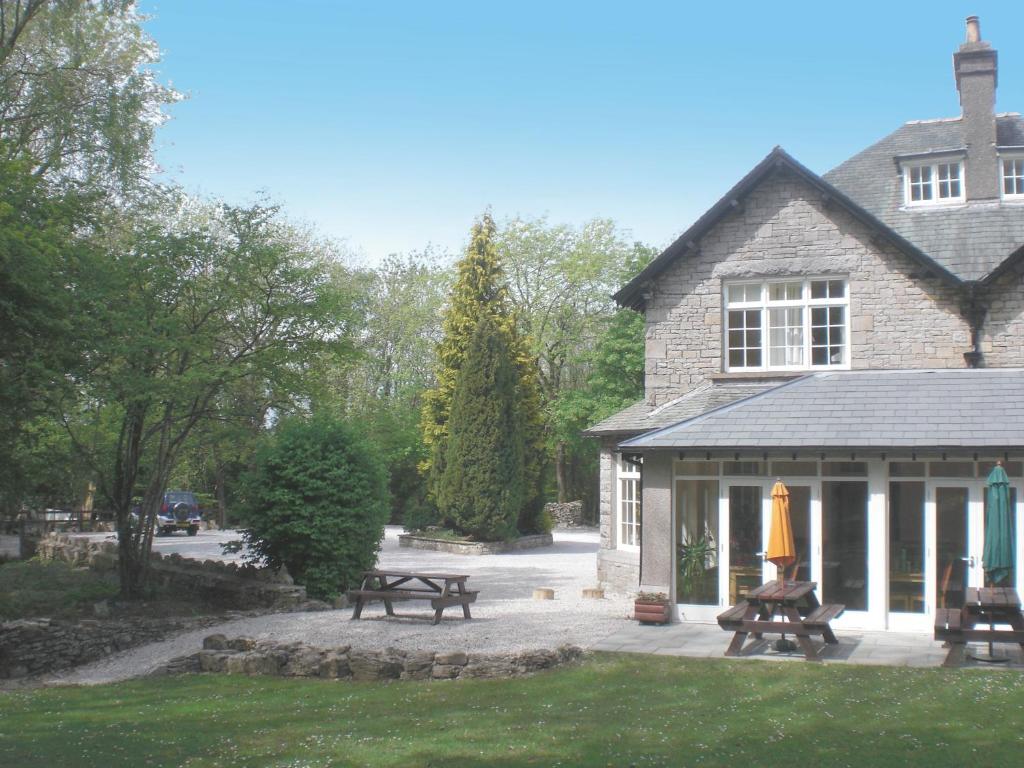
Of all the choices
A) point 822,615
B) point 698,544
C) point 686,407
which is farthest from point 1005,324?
point 822,615

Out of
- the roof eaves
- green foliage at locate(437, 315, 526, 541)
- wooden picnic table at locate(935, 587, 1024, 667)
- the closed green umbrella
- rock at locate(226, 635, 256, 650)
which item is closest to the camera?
wooden picnic table at locate(935, 587, 1024, 667)

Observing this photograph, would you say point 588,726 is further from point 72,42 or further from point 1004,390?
point 72,42

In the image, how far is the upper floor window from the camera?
18.6 metres

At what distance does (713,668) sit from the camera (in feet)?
38.1

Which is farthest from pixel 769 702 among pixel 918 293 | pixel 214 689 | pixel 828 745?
pixel 918 293

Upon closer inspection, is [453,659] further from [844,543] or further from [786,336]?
[786,336]

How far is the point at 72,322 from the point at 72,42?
34.7 feet

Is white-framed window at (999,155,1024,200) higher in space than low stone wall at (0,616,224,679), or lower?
higher

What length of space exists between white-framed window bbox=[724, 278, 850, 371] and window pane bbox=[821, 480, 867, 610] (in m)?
3.71

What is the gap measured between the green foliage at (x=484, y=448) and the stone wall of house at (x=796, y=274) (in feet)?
43.3

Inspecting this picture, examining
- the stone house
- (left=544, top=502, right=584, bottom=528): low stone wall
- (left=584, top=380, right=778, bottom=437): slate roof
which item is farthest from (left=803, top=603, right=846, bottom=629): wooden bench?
(left=544, top=502, right=584, bottom=528): low stone wall

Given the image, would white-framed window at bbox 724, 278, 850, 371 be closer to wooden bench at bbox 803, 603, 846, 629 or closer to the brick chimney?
the brick chimney

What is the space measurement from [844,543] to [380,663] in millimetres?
7130

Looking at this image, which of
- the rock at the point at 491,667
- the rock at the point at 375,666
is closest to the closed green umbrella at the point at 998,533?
the rock at the point at 491,667
